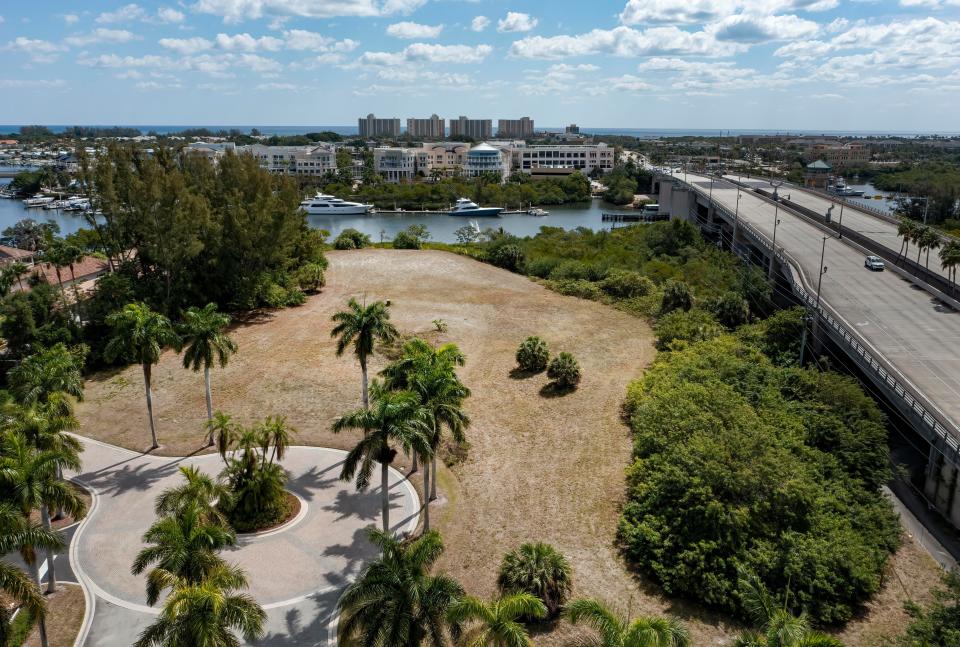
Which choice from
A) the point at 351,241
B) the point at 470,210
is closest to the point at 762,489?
the point at 351,241

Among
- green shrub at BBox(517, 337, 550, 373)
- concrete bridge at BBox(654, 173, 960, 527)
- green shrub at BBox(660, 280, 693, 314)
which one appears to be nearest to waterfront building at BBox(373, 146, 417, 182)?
concrete bridge at BBox(654, 173, 960, 527)

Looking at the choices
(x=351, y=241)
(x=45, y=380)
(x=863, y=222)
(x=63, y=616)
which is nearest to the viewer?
(x=63, y=616)

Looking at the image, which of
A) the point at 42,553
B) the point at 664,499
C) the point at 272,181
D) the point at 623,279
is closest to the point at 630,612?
the point at 664,499

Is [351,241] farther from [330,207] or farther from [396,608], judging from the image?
[396,608]

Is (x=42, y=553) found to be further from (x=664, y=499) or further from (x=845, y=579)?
(x=845, y=579)

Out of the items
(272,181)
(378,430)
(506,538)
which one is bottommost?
(506,538)
